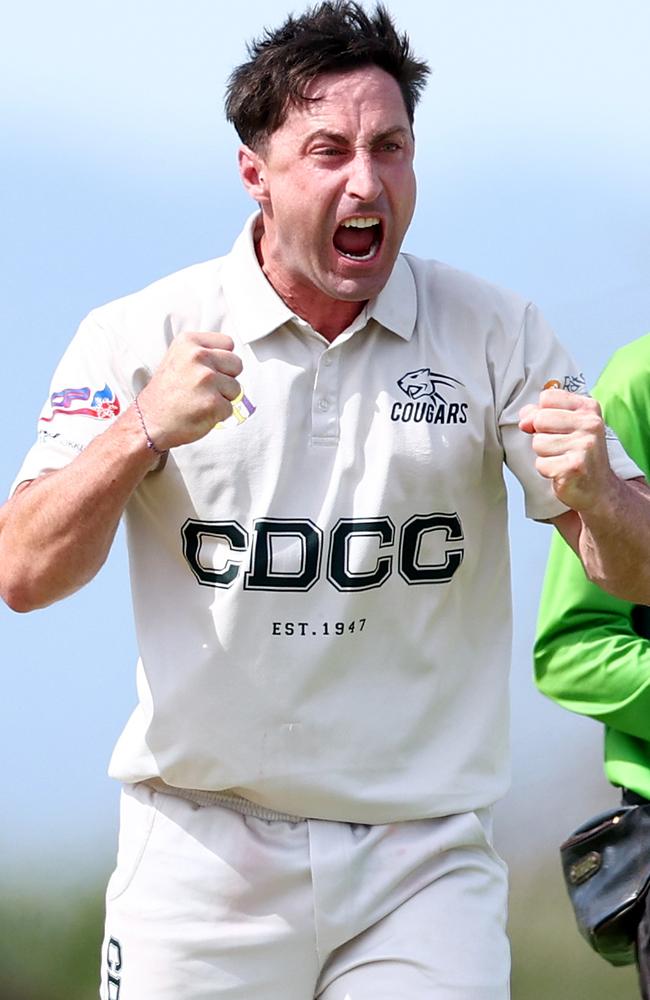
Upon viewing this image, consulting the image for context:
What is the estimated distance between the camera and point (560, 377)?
3.20 meters

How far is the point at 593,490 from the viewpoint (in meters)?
2.87

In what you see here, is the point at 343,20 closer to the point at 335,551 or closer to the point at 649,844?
the point at 335,551

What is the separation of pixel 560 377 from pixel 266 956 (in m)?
1.12

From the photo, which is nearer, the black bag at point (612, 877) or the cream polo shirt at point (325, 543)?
the cream polo shirt at point (325, 543)

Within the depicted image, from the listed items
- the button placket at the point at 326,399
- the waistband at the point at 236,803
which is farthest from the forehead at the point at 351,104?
the waistband at the point at 236,803

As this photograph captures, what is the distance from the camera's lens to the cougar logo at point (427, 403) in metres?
3.13

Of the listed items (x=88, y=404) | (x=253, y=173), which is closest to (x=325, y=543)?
(x=88, y=404)

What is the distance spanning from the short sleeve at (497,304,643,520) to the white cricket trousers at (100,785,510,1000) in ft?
1.87

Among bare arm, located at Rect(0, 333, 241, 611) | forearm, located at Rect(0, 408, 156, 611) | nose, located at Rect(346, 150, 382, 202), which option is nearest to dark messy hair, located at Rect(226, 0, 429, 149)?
nose, located at Rect(346, 150, 382, 202)

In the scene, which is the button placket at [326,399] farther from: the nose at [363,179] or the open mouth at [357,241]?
the nose at [363,179]

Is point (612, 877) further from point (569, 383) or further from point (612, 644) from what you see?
point (569, 383)

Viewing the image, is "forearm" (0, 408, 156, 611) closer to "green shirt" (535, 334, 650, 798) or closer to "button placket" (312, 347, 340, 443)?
"button placket" (312, 347, 340, 443)

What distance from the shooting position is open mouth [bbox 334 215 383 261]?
3100 mm

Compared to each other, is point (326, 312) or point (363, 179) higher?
point (363, 179)
